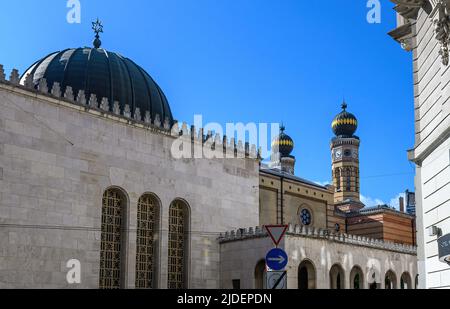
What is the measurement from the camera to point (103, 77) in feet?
103

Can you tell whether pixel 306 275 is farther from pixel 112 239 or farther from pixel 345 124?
pixel 345 124

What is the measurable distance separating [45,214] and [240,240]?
33.1 ft

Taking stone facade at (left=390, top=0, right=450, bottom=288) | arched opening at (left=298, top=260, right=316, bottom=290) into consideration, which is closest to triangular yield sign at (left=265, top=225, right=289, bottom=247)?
stone facade at (left=390, top=0, right=450, bottom=288)

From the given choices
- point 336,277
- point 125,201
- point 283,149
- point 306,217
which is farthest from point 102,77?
point 283,149

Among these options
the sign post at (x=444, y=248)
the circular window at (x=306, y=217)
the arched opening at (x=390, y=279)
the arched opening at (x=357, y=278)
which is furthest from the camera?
the circular window at (x=306, y=217)

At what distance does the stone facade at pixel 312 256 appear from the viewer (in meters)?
28.8

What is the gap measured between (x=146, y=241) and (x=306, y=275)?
807 cm

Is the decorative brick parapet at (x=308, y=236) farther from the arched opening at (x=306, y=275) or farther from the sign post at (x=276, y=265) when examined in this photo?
the sign post at (x=276, y=265)

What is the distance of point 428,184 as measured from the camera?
16.6 m

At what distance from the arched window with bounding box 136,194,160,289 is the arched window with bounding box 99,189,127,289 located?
90 centimetres

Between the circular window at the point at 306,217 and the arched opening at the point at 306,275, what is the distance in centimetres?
1208

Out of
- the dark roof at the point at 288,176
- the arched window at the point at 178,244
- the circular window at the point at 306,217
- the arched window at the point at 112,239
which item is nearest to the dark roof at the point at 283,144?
the dark roof at the point at 288,176

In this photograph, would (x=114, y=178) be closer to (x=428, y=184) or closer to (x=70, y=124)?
(x=70, y=124)

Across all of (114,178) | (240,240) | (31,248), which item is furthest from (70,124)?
(240,240)
